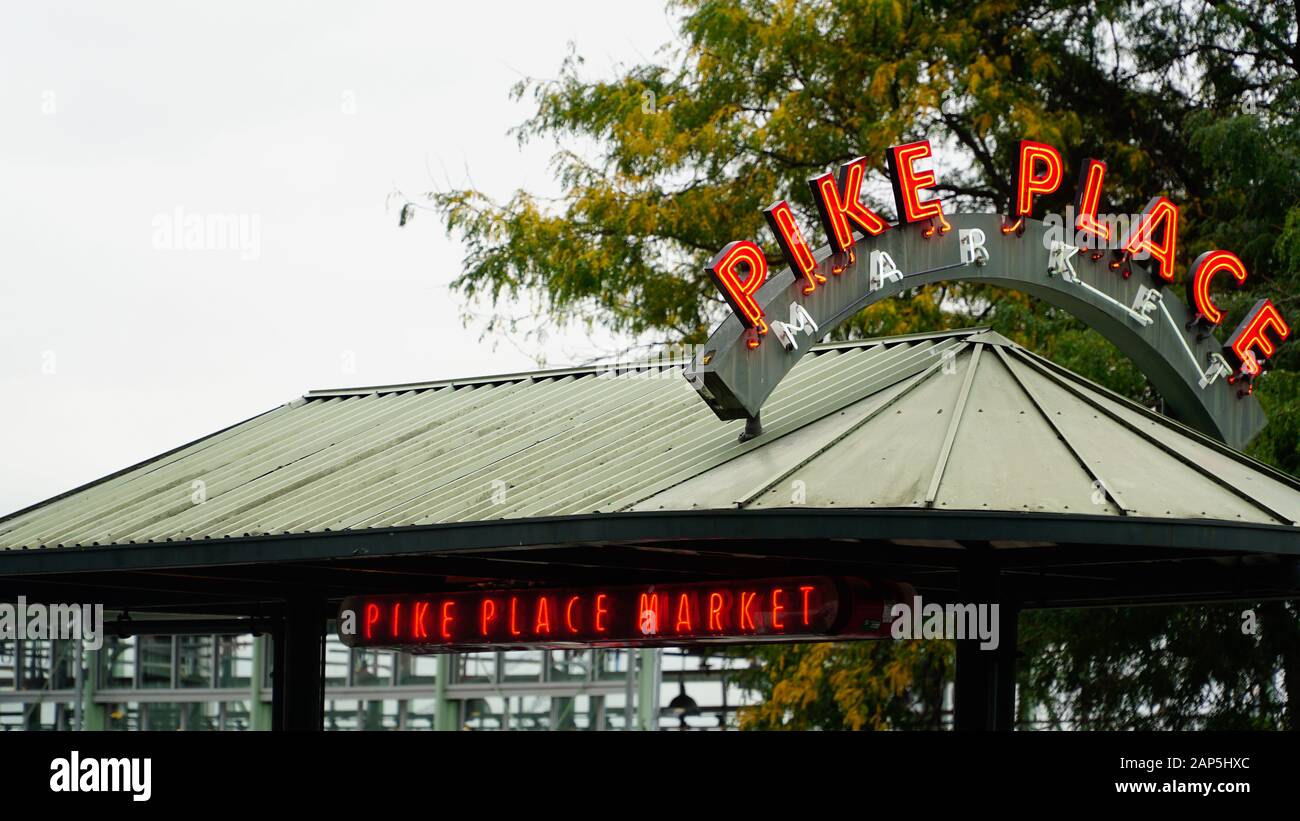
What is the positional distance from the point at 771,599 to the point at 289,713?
5.20 m

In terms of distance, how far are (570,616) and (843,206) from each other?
350 centimetres

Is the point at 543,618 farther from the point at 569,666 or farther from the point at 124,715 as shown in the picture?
the point at 124,715

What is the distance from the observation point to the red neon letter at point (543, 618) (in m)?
13.0

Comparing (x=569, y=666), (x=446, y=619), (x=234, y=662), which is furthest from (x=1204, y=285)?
(x=234, y=662)

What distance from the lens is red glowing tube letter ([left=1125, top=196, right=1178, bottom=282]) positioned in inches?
554

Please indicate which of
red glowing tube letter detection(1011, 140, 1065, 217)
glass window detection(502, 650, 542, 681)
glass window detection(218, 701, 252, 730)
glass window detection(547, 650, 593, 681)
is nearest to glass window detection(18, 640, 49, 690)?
glass window detection(218, 701, 252, 730)

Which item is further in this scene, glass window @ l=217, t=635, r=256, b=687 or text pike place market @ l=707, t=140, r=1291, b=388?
glass window @ l=217, t=635, r=256, b=687

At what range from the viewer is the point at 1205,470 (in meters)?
11.6

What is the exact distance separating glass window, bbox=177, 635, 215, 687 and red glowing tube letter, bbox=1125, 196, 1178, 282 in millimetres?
26810

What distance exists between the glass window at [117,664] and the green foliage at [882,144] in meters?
16.4

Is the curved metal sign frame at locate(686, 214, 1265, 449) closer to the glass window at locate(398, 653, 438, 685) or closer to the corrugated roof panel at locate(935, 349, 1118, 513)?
the corrugated roof panel at locate(935, 349, 1118, 513)

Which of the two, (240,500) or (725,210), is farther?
(725,210)
